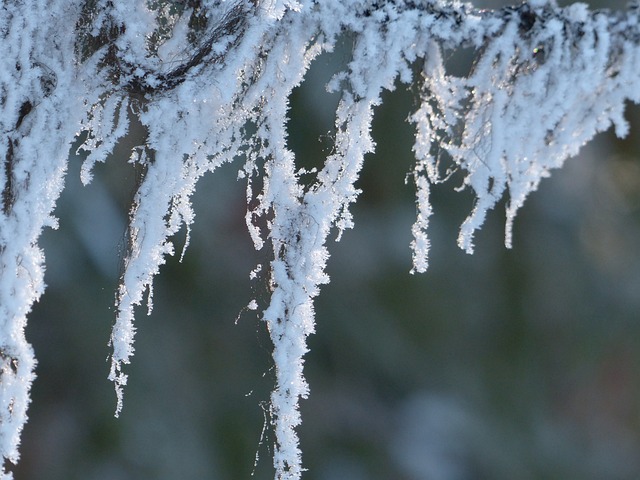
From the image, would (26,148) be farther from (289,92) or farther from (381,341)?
(381,341)

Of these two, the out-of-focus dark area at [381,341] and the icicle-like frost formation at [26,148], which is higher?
the out-of-focus dark area at [381,341]

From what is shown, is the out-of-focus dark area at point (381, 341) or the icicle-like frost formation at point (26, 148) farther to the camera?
the out-of-focus dark area at point (381, 341)

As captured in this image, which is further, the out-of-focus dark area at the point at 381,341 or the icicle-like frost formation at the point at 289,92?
the out-of-focus dark area at the point at 381,341

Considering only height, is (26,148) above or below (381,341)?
below

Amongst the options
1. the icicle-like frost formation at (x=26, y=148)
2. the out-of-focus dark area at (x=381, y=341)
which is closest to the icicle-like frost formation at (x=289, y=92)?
the icicle-like frost formation at (x=26, y=148)

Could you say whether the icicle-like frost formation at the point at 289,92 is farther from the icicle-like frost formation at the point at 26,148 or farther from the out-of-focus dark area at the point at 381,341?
the out-of-focus dark area at the point at 381,341

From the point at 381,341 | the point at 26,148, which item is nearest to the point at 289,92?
the point at 26,148

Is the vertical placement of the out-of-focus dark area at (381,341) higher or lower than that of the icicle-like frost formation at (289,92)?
higher

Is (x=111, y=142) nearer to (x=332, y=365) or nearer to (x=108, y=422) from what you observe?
Answer: (x=108, y=422)

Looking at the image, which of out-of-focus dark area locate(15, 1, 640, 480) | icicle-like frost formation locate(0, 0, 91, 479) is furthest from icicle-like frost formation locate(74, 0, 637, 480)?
out-of-focus dark area locate(15, 1, 640, 480)
